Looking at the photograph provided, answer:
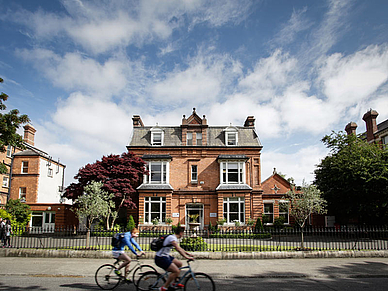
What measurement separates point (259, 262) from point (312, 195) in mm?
6567

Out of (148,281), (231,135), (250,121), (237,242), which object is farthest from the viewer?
(250,121)

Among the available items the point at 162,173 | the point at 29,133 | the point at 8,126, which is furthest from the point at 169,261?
the point at 29,133

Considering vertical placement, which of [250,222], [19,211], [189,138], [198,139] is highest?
[189,138]

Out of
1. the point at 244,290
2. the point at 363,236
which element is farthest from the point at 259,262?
the point at 363,236

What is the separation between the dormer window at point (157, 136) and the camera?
32.4 metres

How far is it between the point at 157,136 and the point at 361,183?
784 inches

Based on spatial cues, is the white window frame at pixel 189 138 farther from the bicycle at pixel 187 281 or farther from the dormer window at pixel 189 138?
the bicycle at pixel 187 281

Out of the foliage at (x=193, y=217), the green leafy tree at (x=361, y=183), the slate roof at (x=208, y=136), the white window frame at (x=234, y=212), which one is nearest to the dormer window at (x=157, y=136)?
the slate roof at (x=208, y=136)

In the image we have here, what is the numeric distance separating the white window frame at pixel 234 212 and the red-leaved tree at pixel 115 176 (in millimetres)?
8829

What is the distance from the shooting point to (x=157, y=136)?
3262 cm

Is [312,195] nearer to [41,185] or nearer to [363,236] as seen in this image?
[363,236]

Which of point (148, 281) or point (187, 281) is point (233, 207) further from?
point (187, 281)

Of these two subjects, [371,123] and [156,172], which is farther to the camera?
[371,123]

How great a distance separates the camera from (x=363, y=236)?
78.9ft
